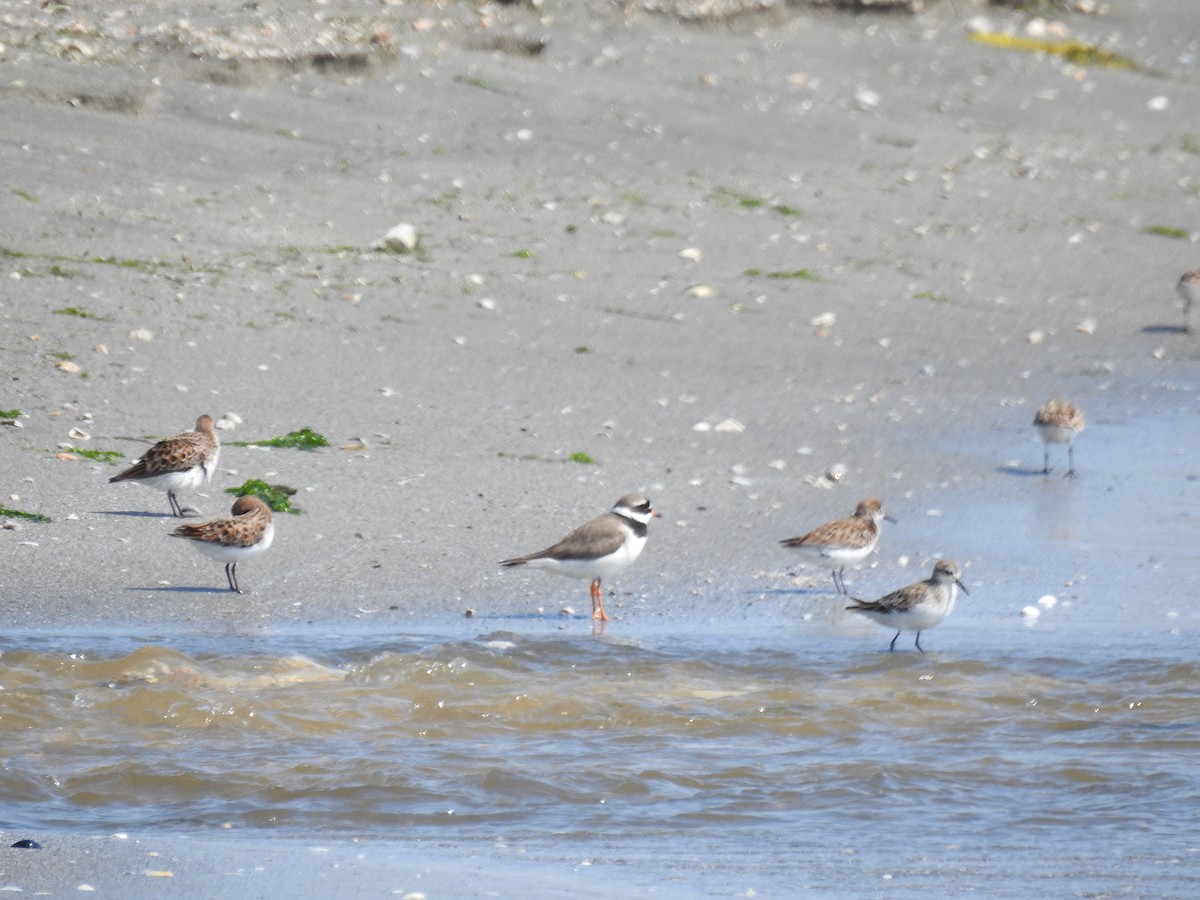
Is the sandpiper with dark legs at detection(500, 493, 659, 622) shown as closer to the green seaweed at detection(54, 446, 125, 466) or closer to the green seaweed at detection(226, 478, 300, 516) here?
the green seaweed at detection(226, 478, 300, 516)

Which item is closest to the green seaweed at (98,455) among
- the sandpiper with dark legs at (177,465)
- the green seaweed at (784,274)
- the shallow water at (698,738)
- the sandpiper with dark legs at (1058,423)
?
the sandpiper with dark legs at (177,465)

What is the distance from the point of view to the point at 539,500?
1038cm

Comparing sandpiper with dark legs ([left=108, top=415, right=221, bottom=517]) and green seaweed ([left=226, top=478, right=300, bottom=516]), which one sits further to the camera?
green seaweed ([left=226, top=478, right=300, bottom=516])

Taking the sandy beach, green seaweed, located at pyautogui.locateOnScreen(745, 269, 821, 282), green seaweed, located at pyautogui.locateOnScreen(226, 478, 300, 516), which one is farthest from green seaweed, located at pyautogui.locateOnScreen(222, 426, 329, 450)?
green seaweed, located at pyautogui.locateOnScreen(745, 269, 821, 282)

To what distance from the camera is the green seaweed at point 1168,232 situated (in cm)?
1614

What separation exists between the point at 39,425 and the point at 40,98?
18.5 ft

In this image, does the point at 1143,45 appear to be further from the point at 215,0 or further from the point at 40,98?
the point at 40,98

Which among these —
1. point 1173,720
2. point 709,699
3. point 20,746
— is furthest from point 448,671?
point 1173,720

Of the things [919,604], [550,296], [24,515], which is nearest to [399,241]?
[550,296]

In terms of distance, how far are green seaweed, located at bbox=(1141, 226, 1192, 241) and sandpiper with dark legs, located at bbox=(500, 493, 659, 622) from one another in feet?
28.5

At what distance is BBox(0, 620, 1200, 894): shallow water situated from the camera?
6.57m

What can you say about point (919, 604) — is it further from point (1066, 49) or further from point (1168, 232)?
point (1066, 49)

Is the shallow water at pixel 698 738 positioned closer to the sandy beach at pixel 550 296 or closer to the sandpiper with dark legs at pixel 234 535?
the sandy beach at pixel 550 296

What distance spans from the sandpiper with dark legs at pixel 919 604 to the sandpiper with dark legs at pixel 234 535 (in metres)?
2.87
